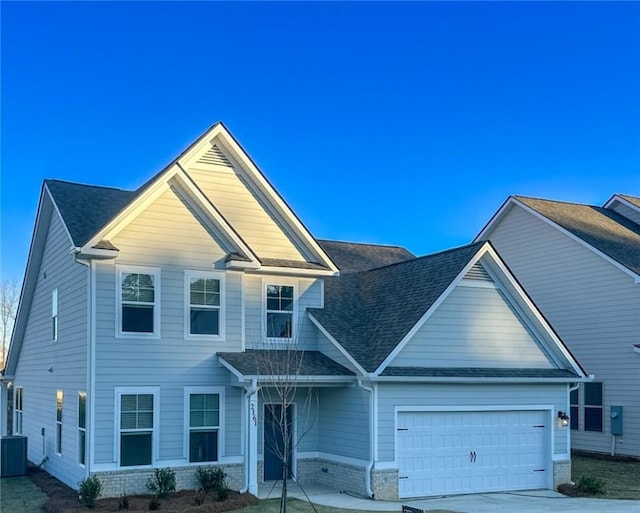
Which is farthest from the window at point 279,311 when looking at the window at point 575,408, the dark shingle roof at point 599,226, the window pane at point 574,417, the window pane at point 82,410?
the window pane at point 574,417

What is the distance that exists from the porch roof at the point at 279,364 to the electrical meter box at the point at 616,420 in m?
9.85

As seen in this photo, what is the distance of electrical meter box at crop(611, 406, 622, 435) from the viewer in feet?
75.1

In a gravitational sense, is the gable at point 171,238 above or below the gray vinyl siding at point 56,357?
above

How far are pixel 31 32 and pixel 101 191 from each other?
436cm

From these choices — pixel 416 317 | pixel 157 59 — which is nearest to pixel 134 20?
pixel 157 59

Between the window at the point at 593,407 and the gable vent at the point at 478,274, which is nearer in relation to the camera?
the gable vent at the point at 478,274

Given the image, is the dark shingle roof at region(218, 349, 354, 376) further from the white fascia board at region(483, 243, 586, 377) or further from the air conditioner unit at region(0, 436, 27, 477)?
the air conditioner unit at region(0, 436, 27, 477)

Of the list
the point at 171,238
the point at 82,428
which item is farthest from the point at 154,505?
the point at 171,238

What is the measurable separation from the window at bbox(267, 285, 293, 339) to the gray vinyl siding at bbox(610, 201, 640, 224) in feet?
49.6

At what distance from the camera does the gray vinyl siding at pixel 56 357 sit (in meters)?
17.5

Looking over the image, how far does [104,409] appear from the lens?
1633 centimetres

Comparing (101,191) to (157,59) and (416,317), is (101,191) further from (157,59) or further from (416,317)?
(416,317)

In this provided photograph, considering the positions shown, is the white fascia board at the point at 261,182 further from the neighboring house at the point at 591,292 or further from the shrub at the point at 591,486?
the neighboring house at the point at 591,292

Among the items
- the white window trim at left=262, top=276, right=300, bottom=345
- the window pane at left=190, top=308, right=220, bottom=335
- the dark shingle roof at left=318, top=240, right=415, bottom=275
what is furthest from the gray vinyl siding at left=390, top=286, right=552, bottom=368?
the dark shingle roof at left=318, top=240, right=415, bottom=275
